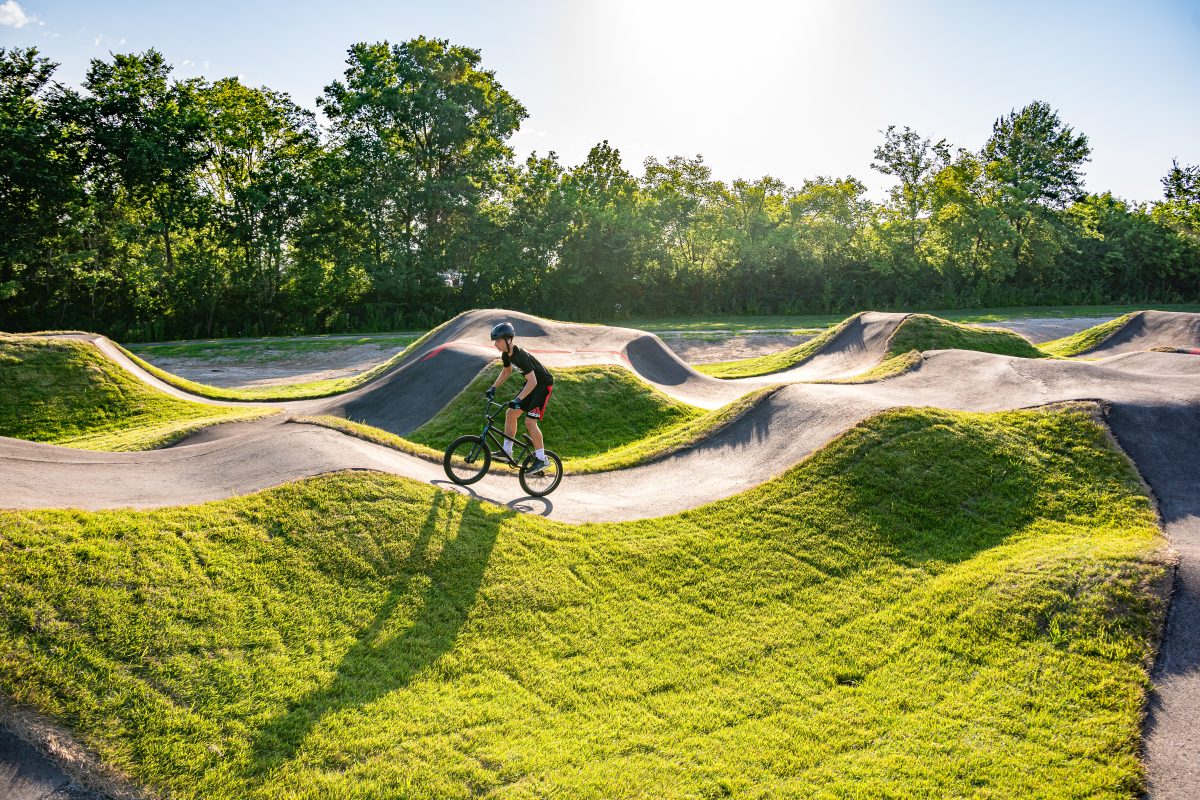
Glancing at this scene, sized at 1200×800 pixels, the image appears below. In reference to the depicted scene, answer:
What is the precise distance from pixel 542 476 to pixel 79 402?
13.8 m

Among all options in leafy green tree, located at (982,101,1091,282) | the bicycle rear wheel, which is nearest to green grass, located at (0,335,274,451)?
the bicycle rear wheel

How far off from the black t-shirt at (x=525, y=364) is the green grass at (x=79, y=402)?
9.14 m

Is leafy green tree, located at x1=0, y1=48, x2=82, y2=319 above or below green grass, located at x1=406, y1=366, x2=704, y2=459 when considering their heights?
above

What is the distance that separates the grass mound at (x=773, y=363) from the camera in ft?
79.3

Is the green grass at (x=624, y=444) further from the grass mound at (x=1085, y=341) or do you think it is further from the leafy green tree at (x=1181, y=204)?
the leafy green tree at (x=1181, y=204)

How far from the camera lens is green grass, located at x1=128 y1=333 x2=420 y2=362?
98.5 feet

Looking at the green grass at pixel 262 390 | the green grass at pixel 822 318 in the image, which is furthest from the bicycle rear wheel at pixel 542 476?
the green grass at pixel 822 318

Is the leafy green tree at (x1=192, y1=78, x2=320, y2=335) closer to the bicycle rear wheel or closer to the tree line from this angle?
the tree line

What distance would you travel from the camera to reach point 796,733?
614cm

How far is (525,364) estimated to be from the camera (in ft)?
33.3

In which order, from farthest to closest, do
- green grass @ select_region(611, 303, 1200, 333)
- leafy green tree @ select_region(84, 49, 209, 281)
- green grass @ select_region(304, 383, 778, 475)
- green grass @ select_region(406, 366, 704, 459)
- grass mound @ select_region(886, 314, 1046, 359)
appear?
green grass @ select_region(611, 303, 1200, 333)
leafy green tree @ select_region(84, 49, 209, 281)
grass mound @ select_region(886, 314, 1046, 359)
green grass @ select_region(406, 366, 704, 459)
green grass @ select_region(304, 383, 778, 475)

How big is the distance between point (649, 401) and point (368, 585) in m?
11.4

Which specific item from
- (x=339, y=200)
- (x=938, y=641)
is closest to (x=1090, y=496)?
(x=938, y=641)

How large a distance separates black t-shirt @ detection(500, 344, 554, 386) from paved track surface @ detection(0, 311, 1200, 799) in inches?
72.9
